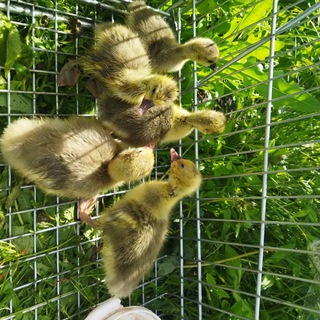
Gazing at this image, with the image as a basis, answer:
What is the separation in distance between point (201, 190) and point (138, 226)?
1.28ft

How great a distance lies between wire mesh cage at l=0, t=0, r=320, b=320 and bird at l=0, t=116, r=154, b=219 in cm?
12

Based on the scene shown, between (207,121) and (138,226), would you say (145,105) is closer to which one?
(207,121)

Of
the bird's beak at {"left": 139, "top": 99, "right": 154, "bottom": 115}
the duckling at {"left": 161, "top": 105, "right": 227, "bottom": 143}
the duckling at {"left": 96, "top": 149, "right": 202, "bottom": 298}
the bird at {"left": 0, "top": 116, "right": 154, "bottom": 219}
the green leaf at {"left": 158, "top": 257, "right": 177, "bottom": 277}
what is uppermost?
the bird's beak at {"left": 139, "top": 99, "right": 154, "bottom": 115}

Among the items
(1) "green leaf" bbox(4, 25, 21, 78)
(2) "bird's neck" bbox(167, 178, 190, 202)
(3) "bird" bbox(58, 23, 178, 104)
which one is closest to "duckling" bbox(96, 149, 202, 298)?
(2) "bird's neck" bbox(167, 178, 190, 202)

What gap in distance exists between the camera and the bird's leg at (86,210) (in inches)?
51.4

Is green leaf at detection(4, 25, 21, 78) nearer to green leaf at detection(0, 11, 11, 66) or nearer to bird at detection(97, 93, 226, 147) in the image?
green leaf at detection(0, 11, 11, 66)

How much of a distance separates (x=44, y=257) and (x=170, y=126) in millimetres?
583

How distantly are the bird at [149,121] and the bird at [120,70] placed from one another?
0.04 m

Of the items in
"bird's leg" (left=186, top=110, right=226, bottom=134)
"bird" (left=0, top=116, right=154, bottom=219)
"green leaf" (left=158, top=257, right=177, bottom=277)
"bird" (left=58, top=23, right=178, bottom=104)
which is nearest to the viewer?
"bird" (left=0, top=116, right=154, bottom=219)

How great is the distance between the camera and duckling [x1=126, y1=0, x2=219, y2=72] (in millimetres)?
1335

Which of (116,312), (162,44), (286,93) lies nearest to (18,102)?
(162,44)

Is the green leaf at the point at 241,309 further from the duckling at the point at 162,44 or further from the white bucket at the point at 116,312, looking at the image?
the duckling at the point at 162,44

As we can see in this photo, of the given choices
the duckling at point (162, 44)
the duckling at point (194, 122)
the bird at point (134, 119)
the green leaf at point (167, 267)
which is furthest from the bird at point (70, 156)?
the green leaf at point (167, 267)

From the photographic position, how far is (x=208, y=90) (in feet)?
5.21
